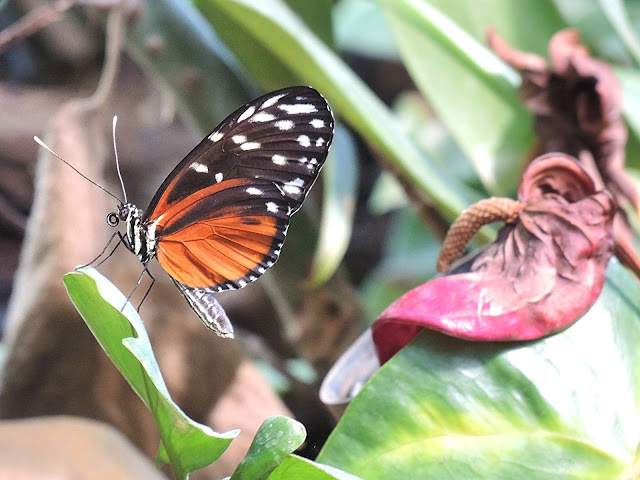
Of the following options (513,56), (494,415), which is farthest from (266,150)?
(513,56)

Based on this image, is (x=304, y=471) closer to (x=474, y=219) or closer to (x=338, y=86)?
(x=474, y=219)

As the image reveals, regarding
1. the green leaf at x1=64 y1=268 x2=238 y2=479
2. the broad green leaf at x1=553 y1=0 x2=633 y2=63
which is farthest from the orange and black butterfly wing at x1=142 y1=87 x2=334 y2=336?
the broad green leaf at x1=553 y1=0 x2=633 y2=63

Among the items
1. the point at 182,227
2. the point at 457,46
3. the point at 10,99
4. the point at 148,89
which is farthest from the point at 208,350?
the point at 10,99

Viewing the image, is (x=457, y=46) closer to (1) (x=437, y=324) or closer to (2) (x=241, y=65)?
(2) (x=241, y=65)

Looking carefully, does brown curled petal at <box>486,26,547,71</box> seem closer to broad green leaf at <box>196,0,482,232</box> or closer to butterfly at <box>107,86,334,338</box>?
broad green leaf at <box>196,0,482,232</box>

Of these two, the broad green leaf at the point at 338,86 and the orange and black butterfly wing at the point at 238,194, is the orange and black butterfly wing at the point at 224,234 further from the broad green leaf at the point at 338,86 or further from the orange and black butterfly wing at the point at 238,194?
the broad green leaf at the point at 338,86

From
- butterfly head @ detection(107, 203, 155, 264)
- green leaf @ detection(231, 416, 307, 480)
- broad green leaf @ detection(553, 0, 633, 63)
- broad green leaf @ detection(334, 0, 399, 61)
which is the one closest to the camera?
green leaf @ detection(231, 416, 307, 480)
